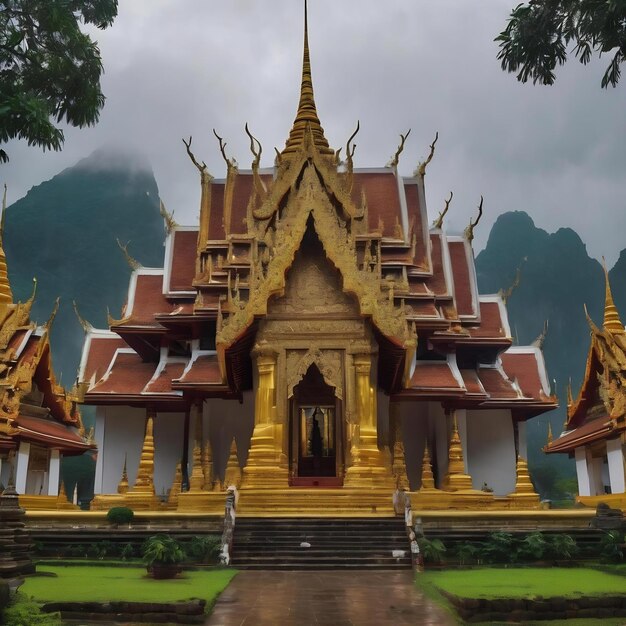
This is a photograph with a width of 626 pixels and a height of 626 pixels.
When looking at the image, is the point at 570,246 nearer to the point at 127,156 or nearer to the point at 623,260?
the point at 623,260

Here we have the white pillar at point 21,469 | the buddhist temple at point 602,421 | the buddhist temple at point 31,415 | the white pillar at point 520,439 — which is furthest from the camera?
the white pillar at point 520,439

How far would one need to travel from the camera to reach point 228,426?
55.0ft

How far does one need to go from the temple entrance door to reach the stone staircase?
10.00 feet

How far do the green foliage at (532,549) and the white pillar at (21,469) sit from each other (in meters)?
10.3

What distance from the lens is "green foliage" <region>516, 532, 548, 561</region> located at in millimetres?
9828

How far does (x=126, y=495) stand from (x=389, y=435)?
18.0 feet

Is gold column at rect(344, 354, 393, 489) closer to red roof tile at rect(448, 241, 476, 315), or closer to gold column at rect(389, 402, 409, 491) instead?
gold column at rect(389, 402, 409, 491)

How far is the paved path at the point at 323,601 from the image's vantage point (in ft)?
20.3

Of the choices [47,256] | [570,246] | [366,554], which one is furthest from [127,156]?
[366,554]

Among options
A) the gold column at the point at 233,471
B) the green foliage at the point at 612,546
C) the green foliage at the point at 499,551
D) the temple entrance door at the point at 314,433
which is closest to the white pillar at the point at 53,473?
the temple entrance door at the point at 314,433

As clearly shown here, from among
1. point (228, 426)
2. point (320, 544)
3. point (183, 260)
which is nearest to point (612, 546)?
point (320, 544)

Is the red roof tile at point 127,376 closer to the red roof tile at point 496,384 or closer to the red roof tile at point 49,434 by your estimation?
the red roof tile at point 49,434

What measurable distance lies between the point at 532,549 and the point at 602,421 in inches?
263

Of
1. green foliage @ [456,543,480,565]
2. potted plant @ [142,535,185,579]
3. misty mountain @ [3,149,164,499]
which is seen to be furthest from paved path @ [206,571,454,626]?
misty mountain @ [3,149,164,499]
